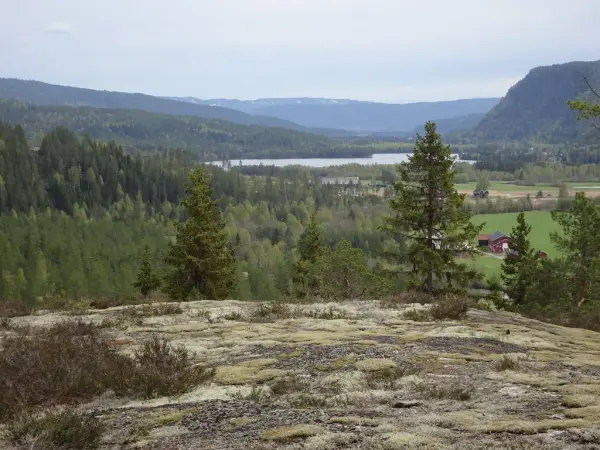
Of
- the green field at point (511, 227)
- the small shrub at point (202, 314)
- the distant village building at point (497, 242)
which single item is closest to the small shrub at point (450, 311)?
the small shrub at point (202, 314)

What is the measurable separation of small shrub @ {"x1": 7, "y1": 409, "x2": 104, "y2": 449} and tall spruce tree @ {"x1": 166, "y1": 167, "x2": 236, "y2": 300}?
105 feet

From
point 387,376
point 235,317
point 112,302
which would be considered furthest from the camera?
point 112,302

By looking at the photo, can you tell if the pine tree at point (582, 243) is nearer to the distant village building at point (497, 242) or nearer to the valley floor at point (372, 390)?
the valley floor at point (372, 390)

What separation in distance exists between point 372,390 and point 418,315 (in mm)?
7639

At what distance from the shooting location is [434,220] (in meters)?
33.9

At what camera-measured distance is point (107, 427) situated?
301 inches

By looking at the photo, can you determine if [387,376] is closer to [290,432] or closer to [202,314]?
[290,432]

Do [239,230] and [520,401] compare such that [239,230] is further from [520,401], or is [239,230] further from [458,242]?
[520,401]

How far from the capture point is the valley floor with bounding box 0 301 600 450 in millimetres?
6828

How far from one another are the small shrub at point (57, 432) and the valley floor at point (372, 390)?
0.30 m

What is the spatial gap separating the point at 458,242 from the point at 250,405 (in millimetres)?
27407

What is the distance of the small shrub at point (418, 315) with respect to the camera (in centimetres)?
1617

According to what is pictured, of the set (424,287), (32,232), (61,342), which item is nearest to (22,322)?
(61,342)

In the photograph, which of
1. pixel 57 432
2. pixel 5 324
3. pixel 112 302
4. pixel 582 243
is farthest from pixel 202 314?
pixel 582 243
